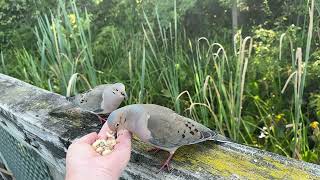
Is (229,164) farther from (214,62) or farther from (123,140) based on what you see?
(214,62)

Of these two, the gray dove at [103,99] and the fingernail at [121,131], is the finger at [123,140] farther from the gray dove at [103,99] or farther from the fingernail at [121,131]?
the gray dove at [103,99]

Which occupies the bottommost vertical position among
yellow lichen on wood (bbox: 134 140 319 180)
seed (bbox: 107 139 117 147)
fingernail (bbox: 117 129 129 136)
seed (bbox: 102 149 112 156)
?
yellow lichen on wood (bbox: 134 140 319 180)

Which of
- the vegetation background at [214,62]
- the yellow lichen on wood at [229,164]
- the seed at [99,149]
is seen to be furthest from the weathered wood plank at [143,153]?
the vegetation background at [214,62]

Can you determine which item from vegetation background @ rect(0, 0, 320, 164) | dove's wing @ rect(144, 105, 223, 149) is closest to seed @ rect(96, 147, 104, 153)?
dove's wing @ rect(144, 105, 223, 149)

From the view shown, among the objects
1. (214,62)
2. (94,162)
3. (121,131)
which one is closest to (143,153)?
(121,131)

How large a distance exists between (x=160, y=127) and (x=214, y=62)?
99 centimetres

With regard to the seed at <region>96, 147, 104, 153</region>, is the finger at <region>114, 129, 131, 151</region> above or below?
above

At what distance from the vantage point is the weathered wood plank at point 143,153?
1421 millimetres

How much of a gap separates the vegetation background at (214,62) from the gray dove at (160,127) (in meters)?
0.55

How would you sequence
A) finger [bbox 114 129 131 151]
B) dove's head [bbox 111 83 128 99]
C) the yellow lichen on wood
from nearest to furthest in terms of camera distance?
1. the yellow lichen on wood
2. finger [bbox 114 129 131 151]
3. dove's head [bbox 111 83 128 99]

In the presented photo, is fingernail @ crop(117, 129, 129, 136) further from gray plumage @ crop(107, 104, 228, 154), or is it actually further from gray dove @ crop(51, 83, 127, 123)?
gray dove @ crop(51, 83, 127, 123)

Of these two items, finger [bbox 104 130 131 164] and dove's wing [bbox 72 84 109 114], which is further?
dove's wing [bbox 72 84 109 114]

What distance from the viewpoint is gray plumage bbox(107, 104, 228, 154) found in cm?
156

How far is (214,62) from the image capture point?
2488mm
